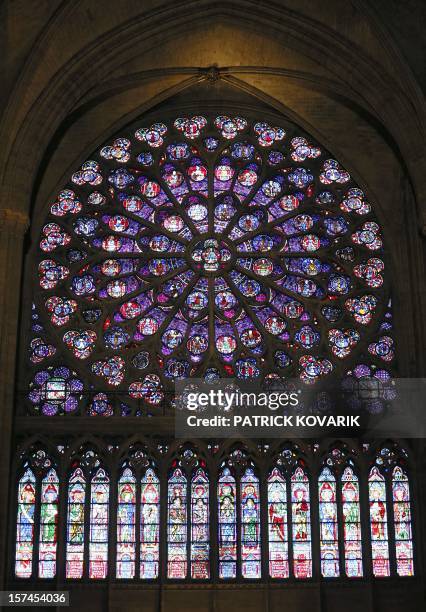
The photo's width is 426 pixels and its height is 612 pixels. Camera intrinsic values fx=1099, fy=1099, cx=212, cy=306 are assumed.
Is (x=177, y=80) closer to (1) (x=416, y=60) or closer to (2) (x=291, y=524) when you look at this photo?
(1) (x=416, y=60)

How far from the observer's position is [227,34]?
16.3 metres

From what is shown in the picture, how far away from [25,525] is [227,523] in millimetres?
2687

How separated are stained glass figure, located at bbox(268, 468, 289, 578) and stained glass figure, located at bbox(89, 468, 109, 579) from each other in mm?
2187

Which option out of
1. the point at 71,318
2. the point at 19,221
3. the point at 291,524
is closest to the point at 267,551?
the point at 291,524

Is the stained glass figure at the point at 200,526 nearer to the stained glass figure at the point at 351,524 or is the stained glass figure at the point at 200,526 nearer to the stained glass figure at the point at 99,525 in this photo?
the stained glass figure at the point at 99,525

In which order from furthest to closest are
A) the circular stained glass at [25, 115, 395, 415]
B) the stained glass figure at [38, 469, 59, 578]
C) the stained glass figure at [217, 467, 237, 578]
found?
Result: 1. the circular stained glass at [25, 115, 395, 415]
2. the stained glass figure at [217, 467, 237, 578]
3. the stained glass figure at [38, 469, 59, 578]

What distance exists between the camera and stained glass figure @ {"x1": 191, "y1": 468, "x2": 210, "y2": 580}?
47.4 ft

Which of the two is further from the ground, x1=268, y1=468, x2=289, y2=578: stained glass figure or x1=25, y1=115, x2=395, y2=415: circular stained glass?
x1=25, y1=115, x2=395, y2=415: circular stained glass

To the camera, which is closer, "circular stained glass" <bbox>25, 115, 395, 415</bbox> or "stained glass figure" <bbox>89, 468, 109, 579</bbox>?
"stained glass figure" <bbox>89, 468, 109, 579</bbox>

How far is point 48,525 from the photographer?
47.9 feet

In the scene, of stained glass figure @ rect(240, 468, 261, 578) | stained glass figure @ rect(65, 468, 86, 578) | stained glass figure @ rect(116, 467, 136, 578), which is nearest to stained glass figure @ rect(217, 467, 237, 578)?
stained glass figure @ rect(240, 468, 261, 578)

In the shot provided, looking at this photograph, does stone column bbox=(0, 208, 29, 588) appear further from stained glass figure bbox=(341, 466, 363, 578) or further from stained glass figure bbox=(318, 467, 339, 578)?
stained glass figure bbox=(341, 466, 363, 578)

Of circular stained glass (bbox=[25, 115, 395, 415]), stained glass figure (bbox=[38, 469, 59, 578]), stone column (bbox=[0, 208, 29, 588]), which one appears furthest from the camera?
circular stained glass (bbox=[25, 115, 395, 415])

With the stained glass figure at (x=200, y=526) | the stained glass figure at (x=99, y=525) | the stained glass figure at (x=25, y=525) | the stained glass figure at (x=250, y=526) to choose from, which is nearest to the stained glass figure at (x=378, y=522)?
the stained glass figure at (x=250, y=526)
